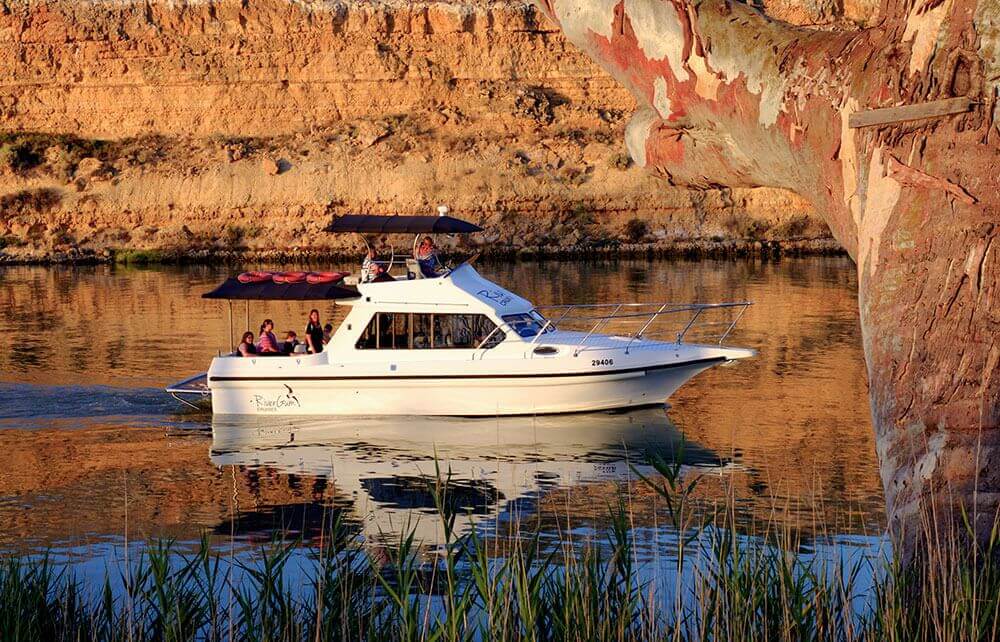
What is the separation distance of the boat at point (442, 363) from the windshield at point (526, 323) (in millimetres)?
21

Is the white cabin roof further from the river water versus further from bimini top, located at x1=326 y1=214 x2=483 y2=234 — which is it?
the river water

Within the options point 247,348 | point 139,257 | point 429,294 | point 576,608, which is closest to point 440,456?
point 429,294

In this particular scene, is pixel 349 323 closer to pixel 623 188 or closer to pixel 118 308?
pixel 118 308

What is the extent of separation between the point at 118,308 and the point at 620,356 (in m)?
18.3

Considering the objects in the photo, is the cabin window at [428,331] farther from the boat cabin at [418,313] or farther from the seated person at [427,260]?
the seated person at [427,260]

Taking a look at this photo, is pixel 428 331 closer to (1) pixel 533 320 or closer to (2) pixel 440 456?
(1) pixel 533 320

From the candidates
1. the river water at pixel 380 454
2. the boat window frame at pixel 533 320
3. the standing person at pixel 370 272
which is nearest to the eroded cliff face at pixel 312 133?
the river water at pixel 380 454

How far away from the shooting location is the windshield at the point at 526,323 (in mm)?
20062

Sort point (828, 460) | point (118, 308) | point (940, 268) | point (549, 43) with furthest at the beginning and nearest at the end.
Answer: point (549, 43), point (118, 308), point (828, 460), point (940, 268)

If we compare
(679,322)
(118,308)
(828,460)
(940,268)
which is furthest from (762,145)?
(118,308)

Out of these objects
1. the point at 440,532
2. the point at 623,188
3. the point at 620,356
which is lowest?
the point at 440,532

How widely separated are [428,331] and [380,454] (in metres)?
2.49

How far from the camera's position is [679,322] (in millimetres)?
29594

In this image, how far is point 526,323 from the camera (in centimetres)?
2027
